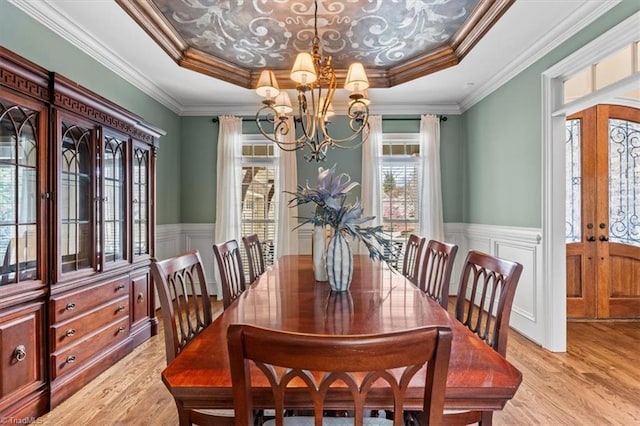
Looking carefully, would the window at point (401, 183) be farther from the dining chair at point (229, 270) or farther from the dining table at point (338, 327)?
the dining chair at point (229, 270)

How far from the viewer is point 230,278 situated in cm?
234

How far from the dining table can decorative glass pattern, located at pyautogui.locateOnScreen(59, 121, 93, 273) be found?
130 centimetres

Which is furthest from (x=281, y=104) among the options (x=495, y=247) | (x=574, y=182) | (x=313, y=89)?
(x=574, y=182)

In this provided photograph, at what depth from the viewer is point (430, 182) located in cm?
493

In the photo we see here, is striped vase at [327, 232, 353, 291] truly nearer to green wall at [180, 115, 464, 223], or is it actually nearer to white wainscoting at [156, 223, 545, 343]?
white wainscoting at [156, 223, 545, 343]

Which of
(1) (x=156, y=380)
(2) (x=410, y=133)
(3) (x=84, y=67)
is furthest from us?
(2) (x=410, y=133)

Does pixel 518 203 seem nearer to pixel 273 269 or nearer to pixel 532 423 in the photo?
pixel 532 423

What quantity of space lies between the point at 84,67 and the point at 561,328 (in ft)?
15.0

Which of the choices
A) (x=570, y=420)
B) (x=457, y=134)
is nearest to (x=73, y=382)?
(x=570, y=420)

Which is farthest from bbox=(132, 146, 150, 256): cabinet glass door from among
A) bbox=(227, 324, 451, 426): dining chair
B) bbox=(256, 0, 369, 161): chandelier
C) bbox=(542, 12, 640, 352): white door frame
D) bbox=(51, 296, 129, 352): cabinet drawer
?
bbox=(542, 12, 640, 352): white door frame

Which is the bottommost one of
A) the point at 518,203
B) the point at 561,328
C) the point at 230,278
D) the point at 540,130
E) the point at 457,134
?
the point at 561,328

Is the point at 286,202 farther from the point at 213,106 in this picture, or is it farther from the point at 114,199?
the point at 114,199

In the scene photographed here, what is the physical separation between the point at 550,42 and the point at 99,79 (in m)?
3.94

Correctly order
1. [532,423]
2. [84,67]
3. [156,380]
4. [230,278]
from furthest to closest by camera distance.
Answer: [84,67], [156,380], [230,278], [532,423]
